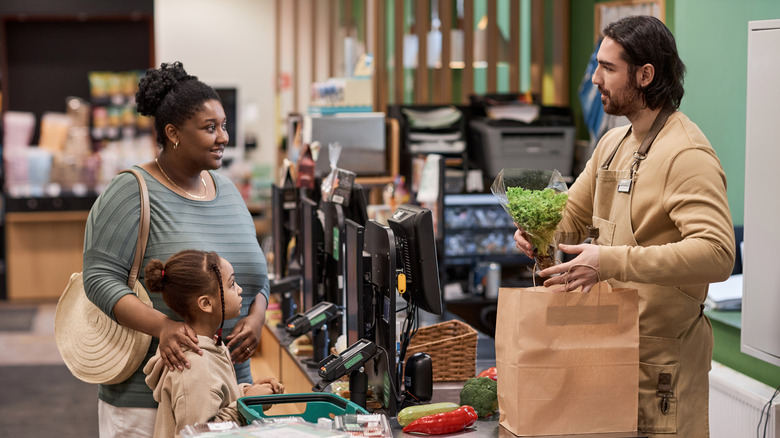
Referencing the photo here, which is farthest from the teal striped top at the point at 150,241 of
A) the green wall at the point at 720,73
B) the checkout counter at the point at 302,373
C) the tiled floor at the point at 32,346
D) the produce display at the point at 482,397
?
the tiled floor at the point at 32,346

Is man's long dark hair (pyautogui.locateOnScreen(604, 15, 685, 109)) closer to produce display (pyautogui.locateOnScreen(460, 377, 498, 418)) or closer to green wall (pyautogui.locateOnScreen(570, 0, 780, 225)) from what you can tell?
produce display (pyautogui.locateOnScreen(460, 377, 498, 418))

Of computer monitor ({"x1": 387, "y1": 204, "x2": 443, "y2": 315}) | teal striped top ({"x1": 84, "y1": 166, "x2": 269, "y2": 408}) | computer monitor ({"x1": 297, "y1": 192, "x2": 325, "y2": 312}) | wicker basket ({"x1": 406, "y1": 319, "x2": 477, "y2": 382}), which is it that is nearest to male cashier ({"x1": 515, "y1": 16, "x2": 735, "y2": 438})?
computer monitor ({"x1": 387, "y1": 204, "x2": 443, "y2": 315})

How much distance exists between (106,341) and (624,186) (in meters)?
1.46

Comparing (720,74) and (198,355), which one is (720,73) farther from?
(198,355)

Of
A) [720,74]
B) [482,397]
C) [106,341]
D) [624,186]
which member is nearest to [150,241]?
[106,341]

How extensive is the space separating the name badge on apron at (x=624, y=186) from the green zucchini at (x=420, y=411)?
2.34 feet

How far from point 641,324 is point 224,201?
4.08 feet

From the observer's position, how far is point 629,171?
7.71 ft

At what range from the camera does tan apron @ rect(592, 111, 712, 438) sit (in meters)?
2.31

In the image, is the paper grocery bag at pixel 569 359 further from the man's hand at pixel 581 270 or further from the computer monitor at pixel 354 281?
the computer monitor at pixel 354 281

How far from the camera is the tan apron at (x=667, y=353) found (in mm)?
2312

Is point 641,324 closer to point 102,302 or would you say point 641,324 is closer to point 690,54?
point 102,302

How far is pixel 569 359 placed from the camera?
7.33 feet

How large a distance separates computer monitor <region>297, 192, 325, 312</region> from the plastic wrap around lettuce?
1.42m
